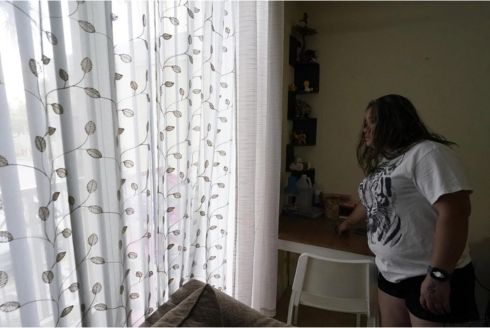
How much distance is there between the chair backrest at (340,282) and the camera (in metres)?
1.33

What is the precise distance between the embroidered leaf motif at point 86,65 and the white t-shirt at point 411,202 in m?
1.16

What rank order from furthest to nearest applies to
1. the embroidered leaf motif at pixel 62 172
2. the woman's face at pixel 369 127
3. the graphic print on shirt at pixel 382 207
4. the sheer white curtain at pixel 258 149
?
1. the sheer white curtain at pixel 258 149
2. the woman's face at pixel 369 127
3. the graphic print on shirt at pixel 382 207
4. the embroidered leaf motif at pixel 62 172

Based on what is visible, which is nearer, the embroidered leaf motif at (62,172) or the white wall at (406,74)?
the embroidered leaf motif at (62,172)

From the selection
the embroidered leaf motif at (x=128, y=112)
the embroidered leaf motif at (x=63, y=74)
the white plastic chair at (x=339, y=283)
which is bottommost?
the white plastic chair at (x=339, y=283)

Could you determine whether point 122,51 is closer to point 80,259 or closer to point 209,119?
point 209,119

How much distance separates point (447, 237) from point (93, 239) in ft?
3.96

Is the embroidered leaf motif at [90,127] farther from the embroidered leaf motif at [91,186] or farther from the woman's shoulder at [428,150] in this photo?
the woman's shoulder at [428,150]

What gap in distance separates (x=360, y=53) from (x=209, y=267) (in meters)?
1.81

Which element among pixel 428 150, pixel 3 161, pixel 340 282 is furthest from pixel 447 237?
pixel 3 161

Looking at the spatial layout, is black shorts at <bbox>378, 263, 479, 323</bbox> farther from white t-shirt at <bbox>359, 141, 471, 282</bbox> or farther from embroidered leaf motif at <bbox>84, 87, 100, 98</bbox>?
embroidered leaf motif at <bbox>84, 87, 100, 98</bbox>

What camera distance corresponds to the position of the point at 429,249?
1.09m

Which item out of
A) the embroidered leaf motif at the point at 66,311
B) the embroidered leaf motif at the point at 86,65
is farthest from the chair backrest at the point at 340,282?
the embroidered leaf motif at the point at 86,65

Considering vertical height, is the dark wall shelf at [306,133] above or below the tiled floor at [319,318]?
above

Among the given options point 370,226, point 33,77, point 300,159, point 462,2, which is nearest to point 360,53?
point 462,2
